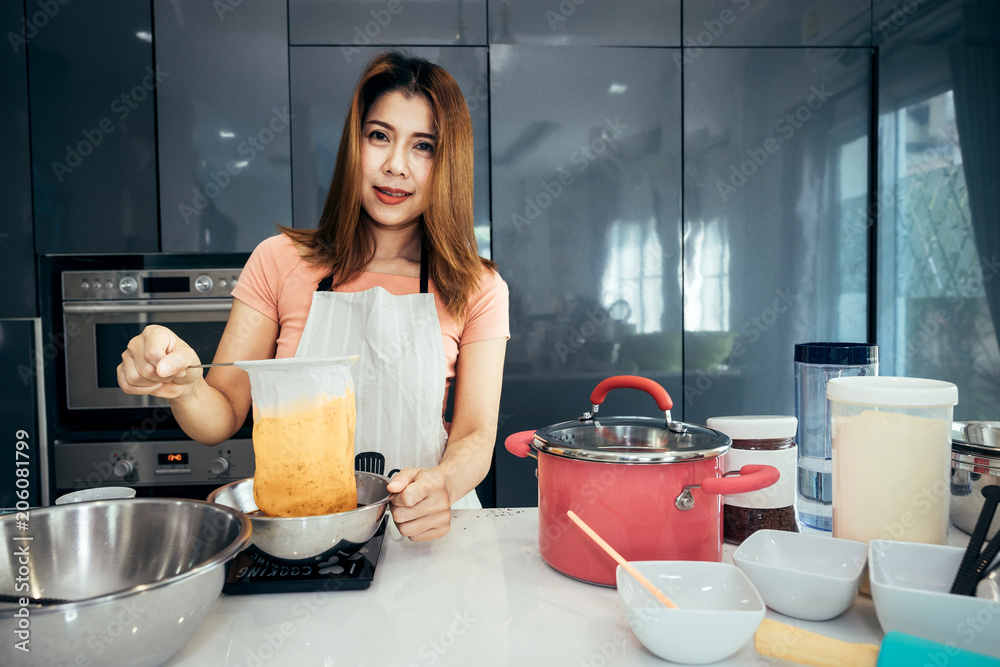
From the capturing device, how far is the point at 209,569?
518 mm

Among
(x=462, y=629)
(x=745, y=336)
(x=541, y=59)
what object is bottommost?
(x=462, y=629)

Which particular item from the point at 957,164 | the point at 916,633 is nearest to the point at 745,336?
the point at 957,164

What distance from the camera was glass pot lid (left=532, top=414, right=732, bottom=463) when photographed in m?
0.67

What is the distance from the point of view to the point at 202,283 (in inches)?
77.5

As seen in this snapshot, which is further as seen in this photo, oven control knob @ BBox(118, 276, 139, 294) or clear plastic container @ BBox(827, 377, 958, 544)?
oven control knob @ BBox(118, 276, 139, 294)

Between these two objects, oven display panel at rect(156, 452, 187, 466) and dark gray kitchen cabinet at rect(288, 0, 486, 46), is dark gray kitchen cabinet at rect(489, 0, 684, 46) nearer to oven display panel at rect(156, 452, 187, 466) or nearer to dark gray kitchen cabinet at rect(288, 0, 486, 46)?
dark gray kitchen cabinet at rect(288, 0, 486, 46)

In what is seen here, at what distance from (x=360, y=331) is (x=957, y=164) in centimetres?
216

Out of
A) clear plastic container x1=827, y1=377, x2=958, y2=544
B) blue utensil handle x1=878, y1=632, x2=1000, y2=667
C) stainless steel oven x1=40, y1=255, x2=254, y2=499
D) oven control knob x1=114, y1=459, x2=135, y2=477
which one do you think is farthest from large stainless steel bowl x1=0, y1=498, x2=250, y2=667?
oven control knob x1=114, y1=459, x2=135, y2=477

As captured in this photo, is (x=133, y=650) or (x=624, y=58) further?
(x=624, y=58)

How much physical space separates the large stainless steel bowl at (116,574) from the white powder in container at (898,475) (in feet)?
2.29

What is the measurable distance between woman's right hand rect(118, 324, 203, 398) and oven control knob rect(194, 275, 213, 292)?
125 centimetres

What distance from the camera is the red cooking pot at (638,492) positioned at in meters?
0.68

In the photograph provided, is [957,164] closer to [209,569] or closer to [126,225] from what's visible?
[209,569]

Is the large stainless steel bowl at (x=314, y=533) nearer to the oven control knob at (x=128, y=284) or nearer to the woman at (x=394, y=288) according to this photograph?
the woman at (x=394, y=288)
